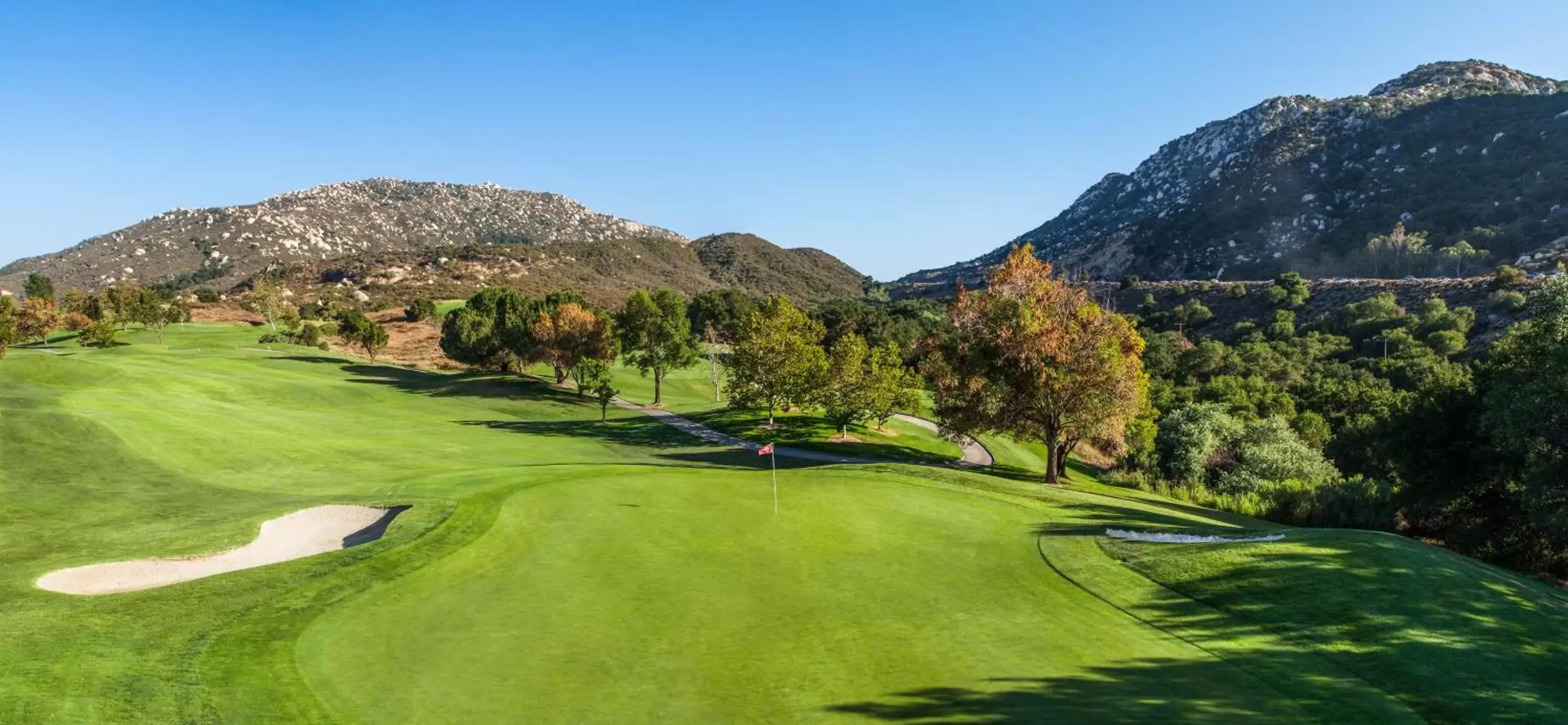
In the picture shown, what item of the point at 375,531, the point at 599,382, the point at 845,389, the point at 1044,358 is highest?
the point at 1044,358

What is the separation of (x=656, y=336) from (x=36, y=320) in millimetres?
71927

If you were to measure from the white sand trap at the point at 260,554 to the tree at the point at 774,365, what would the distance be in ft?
100

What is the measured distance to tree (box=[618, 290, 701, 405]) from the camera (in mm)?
62344

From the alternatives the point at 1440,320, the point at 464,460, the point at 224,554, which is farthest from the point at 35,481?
the point at 1440,320

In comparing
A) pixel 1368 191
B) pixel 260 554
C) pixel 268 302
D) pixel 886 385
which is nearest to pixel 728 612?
pixel 260 554

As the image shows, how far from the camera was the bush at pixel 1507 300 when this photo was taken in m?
63.5

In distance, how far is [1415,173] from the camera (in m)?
131

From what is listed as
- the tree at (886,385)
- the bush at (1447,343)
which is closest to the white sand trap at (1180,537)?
the tree at (886,385)

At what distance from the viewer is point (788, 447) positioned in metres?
47.7

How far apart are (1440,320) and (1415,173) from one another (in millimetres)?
88125

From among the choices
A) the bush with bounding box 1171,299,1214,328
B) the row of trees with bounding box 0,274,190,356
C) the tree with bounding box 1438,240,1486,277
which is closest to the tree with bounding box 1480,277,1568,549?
the bush with bounding box 1171,299,1214,328

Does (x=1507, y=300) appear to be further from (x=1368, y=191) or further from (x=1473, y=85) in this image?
(x=1473, y=85)

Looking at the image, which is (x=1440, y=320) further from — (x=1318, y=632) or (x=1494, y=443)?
(x=1318, y=632)

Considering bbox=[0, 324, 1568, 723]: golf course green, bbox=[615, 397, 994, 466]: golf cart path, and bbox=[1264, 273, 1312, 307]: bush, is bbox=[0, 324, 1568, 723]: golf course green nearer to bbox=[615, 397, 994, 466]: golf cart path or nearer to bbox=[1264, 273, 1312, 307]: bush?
bbox=[615, 397, 994, 466]: golf cart path
